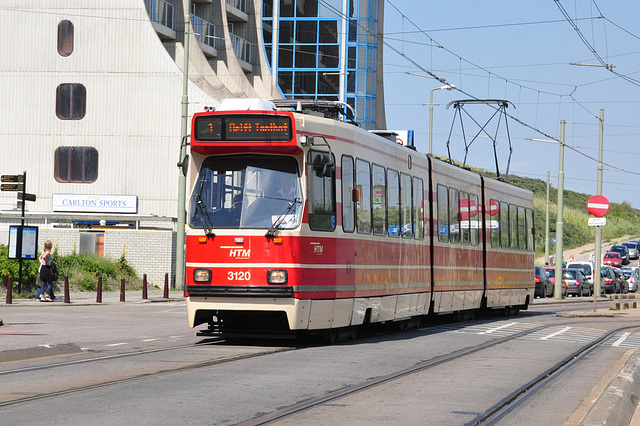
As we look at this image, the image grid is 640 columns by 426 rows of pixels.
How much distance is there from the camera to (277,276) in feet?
50.2

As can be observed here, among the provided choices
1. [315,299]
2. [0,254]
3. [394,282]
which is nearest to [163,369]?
[315,299]

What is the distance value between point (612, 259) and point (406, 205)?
75954mm

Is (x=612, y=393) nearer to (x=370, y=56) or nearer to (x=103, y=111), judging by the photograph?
(x=103, y=111)

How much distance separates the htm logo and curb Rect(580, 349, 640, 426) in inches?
213

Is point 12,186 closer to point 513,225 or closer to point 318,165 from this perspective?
point 513,225

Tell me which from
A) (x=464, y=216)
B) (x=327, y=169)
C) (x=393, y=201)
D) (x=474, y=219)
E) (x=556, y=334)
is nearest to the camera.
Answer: (x=327, y=169)

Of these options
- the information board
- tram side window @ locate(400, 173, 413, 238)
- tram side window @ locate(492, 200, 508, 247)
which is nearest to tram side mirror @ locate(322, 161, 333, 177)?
tram side window @ locate(400, 173, 413, 238)

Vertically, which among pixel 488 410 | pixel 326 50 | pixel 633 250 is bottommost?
pixel 488 410

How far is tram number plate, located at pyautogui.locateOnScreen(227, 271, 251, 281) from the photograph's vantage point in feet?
50.6

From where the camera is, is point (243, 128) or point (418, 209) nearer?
point (243, 128)

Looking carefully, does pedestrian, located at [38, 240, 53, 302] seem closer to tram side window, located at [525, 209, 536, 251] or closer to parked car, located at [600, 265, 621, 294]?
tram side window, located at [525, 209, 536, 251]

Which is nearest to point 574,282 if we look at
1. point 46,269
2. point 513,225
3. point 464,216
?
point 513,225

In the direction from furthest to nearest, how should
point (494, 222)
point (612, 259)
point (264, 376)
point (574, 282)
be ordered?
point (612, 259) < point (574, 282) < point (494, 222) < point (264, 376)

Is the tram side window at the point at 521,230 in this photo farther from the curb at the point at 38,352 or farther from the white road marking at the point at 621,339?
the curb at the point at 38,352
